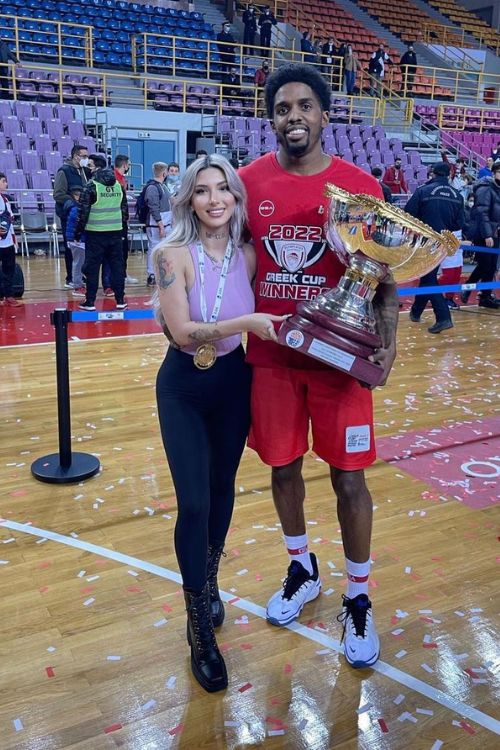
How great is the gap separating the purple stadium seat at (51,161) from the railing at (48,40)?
359 cm

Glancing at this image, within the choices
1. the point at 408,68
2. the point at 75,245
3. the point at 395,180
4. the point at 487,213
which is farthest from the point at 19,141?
the point at 408,68

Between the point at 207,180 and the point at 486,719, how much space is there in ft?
5.44

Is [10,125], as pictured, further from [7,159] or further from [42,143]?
[7,159]

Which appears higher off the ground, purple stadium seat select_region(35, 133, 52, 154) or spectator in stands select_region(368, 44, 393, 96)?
spectator in stands select_region(368, 44, 393, 96)

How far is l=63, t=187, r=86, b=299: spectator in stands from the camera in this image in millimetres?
7895

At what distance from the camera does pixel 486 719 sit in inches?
76.8

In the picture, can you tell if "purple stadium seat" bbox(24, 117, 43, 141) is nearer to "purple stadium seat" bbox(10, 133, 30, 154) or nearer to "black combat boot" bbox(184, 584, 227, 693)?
"purple stadium seat" bbox(10, 133, 30, 154)

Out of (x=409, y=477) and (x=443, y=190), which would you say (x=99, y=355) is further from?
(x=443, y=190)

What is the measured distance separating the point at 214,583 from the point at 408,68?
2041cm

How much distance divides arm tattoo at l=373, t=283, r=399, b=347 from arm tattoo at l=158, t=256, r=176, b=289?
0.59 metres

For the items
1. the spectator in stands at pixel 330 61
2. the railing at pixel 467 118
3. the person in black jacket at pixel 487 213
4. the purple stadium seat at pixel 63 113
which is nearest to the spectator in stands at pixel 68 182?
the purple stadium seat at pixel 63 113

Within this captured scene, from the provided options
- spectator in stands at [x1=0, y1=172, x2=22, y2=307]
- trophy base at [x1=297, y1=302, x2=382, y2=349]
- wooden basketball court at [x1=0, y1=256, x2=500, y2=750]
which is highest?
trophy base at [x1=297, y1=302, x2=382, y2=349]

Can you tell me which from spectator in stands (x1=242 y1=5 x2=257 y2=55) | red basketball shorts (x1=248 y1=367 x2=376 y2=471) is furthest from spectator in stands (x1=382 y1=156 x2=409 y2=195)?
red basketball shorts (x1=248 y1=367 x2=376 y2=471)

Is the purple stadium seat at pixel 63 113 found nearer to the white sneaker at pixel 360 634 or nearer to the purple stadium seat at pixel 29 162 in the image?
the purple stadium seat at pixel 29 162
